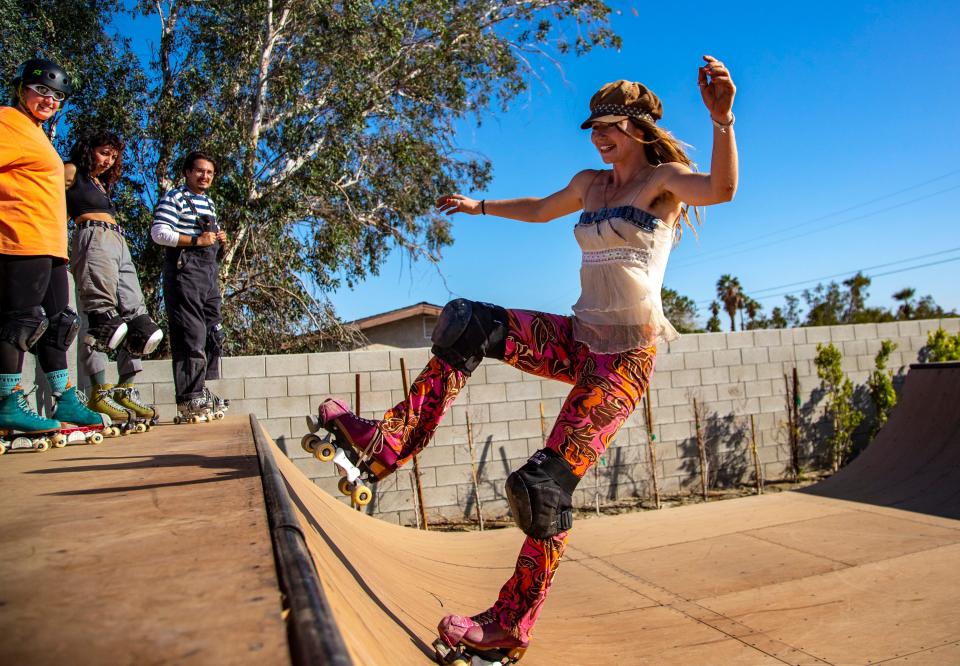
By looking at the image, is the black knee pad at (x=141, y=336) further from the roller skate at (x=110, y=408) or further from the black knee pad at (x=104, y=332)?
the roller skate at (x=110, y=408)

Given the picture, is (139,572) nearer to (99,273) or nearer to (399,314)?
(99,273)

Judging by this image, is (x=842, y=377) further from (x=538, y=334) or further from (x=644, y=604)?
(x=538, y=334)

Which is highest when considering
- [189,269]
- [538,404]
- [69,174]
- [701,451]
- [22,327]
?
[69,174]

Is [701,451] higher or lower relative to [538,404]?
lower

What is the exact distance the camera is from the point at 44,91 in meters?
3.00

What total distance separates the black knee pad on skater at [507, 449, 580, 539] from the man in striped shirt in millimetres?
3003

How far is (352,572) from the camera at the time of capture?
1.88 meters

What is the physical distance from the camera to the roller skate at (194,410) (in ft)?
13.9

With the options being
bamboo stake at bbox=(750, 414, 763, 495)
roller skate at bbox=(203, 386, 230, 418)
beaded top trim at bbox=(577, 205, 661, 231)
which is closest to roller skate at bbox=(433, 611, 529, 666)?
beaded top trim at bbox=(577, 205, 661, 231)

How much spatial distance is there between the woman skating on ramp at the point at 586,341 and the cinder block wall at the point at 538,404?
501 cm

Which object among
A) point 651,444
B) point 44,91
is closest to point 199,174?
point 44,91

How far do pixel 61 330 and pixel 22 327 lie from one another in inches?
11.8

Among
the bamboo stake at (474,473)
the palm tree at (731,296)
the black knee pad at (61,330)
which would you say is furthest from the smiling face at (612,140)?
the palm tree at (731,296)

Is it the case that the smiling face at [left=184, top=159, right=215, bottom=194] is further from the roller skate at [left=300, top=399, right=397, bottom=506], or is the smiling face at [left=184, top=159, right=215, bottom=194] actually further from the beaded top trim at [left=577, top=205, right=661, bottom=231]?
the beaded top trim at [left=577, top=205, right=661, bottom=231]
